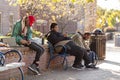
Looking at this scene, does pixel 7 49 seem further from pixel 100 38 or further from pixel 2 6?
pixel 2 6

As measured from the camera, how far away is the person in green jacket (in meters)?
10.6

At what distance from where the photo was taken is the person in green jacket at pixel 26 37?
416 inches

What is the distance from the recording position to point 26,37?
35.1 ft

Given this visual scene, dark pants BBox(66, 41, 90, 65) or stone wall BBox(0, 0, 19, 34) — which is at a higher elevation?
stone wall BBox(0, 0, 19, 34)

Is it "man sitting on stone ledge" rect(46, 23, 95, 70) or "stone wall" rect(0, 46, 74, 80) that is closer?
"stone wall" rect(0, 46, 74, 80)

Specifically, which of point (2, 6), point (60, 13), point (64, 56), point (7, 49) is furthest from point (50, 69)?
point (2, 6)

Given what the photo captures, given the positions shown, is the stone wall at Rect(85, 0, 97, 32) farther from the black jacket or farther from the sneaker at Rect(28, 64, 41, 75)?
the sneaker at Rect(28, 64, 41, 75)

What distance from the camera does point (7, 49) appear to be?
9680 millimetres

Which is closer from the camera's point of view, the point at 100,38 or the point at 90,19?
the point at 100,38

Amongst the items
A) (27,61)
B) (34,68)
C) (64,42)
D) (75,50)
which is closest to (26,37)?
(27,61)

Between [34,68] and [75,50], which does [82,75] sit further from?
[34,68]

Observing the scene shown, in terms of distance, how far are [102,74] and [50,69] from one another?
5.60 feet

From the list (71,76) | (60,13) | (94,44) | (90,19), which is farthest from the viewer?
(60,13)

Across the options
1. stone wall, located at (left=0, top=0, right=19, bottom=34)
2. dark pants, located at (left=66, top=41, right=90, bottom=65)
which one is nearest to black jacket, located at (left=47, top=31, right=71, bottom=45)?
dark pants, located at (left=66, top=41, right=90, bottom=65)
